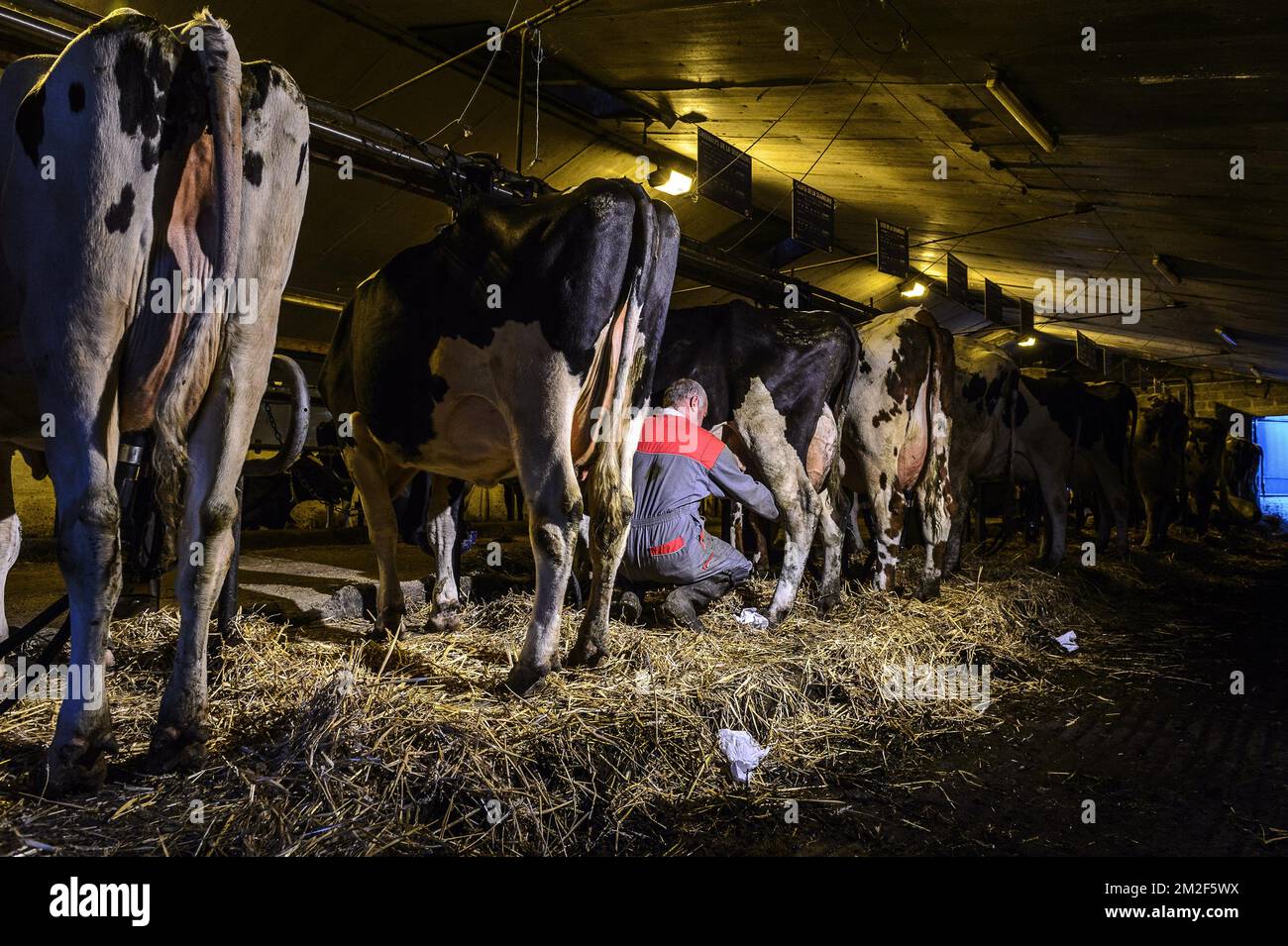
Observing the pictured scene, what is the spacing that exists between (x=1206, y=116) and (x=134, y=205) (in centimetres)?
706

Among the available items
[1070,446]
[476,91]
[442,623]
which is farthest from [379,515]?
[1070,446]

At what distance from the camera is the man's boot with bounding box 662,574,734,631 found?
15.4 ft

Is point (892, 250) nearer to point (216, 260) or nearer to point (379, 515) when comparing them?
point (379, 515)

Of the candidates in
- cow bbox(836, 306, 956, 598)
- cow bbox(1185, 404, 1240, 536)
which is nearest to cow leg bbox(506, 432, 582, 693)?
cow bbox(836, 306, 956, 598)

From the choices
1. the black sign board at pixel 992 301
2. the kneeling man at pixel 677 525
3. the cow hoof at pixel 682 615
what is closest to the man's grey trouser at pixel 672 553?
the kneeling man at pixel 677 525

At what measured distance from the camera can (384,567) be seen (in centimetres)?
438

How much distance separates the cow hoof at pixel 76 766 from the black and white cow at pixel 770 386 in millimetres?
4005

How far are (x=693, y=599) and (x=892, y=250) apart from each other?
23.4ft

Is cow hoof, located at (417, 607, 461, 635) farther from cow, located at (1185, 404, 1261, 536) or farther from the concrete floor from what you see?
cow, located at (1185, 404, 1261, 536)

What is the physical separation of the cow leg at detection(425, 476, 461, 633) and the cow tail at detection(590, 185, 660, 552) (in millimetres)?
1373

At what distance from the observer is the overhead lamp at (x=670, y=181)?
9461 mm

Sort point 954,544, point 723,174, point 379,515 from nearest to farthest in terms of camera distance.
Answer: point 379,515 → point 723,174 → point 954,544

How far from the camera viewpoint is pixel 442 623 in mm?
4504
